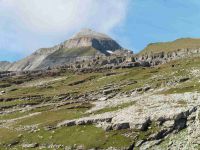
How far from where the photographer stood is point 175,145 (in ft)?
181

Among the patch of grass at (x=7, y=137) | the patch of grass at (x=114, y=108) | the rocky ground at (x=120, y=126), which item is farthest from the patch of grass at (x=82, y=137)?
the patch of grass at (x=114, y=108)

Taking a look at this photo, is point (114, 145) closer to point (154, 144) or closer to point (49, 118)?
point (154, 144)

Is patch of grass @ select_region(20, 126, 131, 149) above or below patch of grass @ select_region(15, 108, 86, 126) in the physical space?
below

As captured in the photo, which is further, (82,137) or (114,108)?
(114,108)

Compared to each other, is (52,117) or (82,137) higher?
(52,117)

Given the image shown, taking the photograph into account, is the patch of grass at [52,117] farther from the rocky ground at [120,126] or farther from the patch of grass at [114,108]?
the patch of grass at [114,108]

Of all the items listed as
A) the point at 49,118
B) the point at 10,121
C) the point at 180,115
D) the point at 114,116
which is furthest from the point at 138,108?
the point at 10,121

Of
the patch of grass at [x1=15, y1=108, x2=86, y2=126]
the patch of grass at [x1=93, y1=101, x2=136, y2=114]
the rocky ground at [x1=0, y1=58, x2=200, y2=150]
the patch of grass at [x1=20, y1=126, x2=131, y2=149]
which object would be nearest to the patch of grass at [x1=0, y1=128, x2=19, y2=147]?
the rocky ground at [x1=0, y1=58, x2=200, y2=150]

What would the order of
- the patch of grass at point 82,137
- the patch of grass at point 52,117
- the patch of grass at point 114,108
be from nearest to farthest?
the patch of grass at point 82,137, the patch of grass at point 114,108, the patch of grass at point 52,117

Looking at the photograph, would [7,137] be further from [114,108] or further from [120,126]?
[120,126]

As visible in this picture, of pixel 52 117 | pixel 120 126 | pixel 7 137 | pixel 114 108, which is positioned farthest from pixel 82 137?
pixel 52 117

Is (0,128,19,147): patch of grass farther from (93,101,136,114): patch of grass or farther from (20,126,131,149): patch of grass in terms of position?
(93,101,136,114): patch of grass

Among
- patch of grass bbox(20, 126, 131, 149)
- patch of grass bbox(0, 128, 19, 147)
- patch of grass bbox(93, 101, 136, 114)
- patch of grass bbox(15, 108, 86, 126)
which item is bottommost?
patch of grass bbox(0, 128, 19, 147)

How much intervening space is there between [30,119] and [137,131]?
27.0 meters
